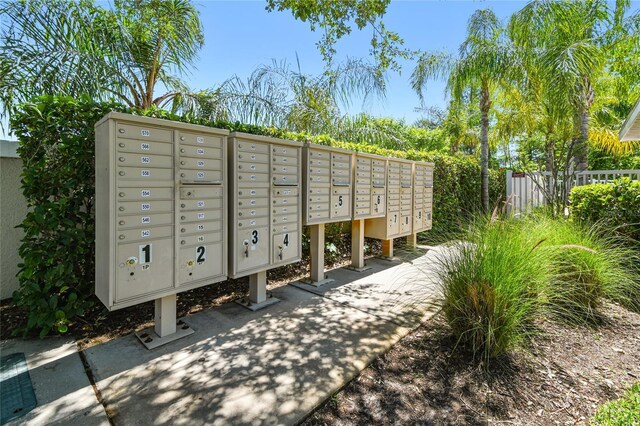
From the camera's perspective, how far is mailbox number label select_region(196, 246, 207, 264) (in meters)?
2.64

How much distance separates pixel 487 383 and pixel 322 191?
8.34ft

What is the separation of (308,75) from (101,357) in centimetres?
601

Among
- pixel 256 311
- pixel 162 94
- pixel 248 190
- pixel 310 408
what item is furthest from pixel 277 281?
pixel 162 94

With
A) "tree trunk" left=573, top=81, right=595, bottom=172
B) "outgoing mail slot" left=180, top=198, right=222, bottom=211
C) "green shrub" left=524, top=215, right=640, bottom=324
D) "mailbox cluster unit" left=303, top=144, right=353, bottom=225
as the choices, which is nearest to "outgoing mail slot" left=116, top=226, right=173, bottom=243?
"outgoing mail slot" left=180, top=198, right=222, bottom=211

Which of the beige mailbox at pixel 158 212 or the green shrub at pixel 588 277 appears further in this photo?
the green shrub at pixel 588 277

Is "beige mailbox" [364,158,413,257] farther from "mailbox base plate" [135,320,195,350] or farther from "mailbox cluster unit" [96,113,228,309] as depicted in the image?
"mailbox base plate" [135,320,195,350]

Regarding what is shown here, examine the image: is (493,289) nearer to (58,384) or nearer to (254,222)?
(254,222)

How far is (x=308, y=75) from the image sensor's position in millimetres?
6523

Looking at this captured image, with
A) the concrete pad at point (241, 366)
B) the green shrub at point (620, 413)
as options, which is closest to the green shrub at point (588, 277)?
the green shrub at point (620, 413)

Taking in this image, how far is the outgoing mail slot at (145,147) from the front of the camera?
2.15m

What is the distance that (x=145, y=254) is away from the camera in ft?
7.58

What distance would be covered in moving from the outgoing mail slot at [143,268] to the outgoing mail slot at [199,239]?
0.11m

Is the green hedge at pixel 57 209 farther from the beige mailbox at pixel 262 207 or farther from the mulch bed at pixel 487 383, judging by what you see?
the mulch bed at pixel 487 383

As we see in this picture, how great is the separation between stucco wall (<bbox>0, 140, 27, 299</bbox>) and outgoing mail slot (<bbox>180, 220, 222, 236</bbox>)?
1.91 metres
